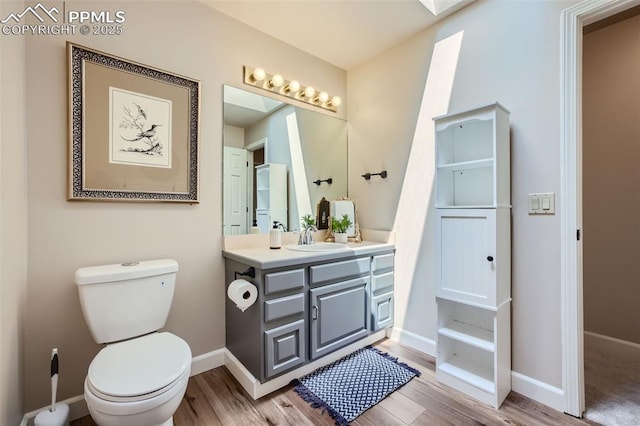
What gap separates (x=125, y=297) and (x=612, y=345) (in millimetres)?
3316

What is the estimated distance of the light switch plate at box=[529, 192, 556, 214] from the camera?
1.61 m

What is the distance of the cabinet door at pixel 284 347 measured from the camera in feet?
5.55

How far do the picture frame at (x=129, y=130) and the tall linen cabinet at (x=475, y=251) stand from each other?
5.40 ft

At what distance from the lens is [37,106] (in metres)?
1.45

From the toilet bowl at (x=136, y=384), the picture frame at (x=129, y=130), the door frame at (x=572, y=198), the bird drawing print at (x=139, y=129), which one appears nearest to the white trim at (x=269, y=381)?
the toilet bowl at (x=136, y=384)

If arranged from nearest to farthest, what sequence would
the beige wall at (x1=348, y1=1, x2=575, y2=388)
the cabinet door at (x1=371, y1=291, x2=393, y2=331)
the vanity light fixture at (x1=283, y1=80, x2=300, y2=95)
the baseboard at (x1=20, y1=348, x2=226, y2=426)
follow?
the baseboard at (x1=20, y1=348, x2=226, y2=426), the beige wall at (x1=348, y1=1, x2=575, y2=388), the cabinet door at (x1=371, y1=291, x2=393, y2=331), the vanity light fixture at (x1=283, y1=80, x2=300, y2=95)

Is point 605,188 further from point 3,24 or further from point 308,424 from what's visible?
point 3,24

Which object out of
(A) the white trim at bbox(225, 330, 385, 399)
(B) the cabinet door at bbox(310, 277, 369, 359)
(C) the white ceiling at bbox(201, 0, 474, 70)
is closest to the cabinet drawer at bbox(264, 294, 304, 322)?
(B) the cabinet door at bbox(310, 277, 369, 359)

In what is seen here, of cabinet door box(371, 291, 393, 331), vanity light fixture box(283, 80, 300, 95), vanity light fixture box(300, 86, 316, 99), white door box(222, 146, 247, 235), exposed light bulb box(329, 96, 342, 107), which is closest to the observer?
white door box(222, 146, 247, 235)

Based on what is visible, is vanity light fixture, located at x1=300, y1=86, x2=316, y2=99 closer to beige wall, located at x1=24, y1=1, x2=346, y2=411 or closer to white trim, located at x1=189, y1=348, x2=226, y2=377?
beige wall, located at x1=24, y1=1, x2=346, y2=411

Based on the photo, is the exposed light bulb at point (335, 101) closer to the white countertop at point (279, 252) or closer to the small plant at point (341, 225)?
the small plant at point (341, 225)

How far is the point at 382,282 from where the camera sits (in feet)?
7.71

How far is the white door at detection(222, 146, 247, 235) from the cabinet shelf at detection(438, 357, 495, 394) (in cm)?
166

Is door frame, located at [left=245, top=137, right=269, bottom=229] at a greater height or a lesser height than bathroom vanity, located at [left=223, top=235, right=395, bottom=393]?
greater
